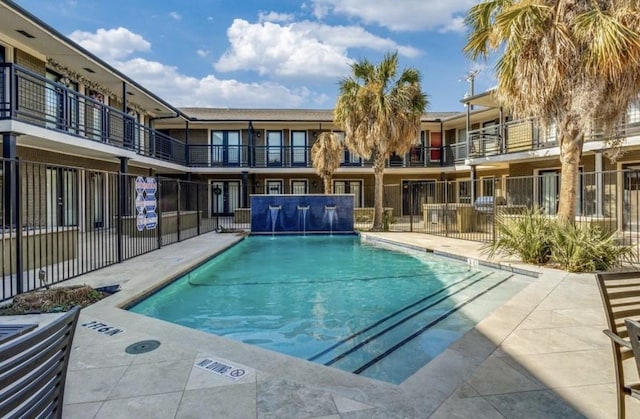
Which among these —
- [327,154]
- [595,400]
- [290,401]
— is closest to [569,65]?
[595,400]

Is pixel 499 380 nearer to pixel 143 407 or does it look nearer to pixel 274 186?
pixel 143 407

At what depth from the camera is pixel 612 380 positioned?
2924 millimetres

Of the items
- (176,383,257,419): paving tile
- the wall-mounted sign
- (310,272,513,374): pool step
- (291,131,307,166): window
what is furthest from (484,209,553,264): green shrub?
(291,131,307,166): window

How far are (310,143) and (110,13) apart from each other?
12358 millimetres

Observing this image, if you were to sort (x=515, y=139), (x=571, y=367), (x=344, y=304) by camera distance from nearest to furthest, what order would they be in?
(x=571, y=367) → (x=344, y=304) → (x=515, y=139)

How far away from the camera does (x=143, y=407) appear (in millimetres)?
2619

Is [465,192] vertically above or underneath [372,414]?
above

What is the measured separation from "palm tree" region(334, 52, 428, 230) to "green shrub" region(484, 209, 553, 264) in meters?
6.65

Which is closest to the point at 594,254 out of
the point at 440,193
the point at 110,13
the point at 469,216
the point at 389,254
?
the point at 389,254

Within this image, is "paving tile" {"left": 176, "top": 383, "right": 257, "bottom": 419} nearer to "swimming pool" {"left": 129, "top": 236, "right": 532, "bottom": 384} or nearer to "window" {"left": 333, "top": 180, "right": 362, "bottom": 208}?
"swimming pool" {"left": 129, "top": 236, "right": 532, "bottom": 384}

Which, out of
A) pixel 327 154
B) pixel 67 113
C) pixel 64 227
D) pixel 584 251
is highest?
pixel 67 113

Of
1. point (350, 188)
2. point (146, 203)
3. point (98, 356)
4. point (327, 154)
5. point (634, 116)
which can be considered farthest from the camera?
point (350, 188)

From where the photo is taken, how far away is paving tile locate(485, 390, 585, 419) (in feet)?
8.15

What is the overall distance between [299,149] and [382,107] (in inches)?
371
